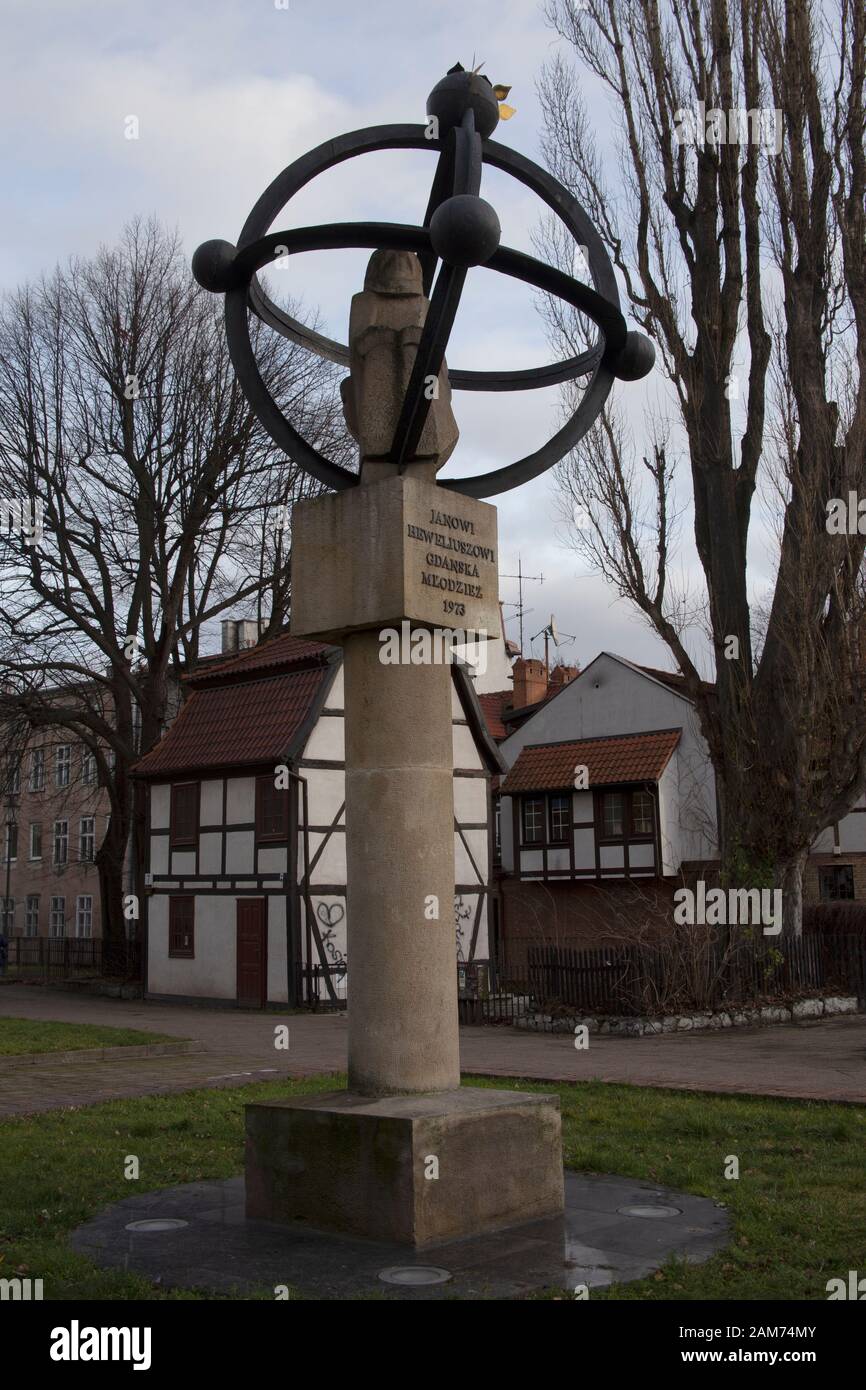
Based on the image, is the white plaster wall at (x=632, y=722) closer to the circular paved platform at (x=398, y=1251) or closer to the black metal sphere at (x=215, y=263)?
the circular paved platform at (x=398, y=1251)

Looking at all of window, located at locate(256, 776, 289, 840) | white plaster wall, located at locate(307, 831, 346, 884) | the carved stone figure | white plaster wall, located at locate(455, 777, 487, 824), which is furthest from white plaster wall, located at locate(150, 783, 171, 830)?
the carved stone figure

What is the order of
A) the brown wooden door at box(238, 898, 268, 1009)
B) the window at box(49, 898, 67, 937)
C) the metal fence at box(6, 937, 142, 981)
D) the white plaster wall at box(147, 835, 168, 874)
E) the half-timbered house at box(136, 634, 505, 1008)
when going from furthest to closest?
the window at box(49, 898, 67, 937)
the metal fence at box(6, 937, 142, 981)
the white plaster wall at box(147, 835, 168, 874)
the brown wooden door at box(238, 898, 268, 1009)
the half-timbered house at box(136, 634, 505, 1008)

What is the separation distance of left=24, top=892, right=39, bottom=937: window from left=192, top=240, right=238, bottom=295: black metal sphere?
49967 millimetres

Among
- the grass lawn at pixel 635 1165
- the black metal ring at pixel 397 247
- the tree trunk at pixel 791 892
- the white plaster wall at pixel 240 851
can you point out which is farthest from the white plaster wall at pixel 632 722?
the black metal ring at pixel 397 247

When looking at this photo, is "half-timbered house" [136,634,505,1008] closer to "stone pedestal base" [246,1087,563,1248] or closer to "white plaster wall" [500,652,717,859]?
"white plaster wall" [500,652,717,859]

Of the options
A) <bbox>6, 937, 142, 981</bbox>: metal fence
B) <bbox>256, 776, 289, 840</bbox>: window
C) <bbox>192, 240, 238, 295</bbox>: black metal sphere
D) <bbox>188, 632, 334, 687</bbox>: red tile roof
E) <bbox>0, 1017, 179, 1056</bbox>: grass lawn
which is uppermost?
<bbox>188, 632, 334, 687</bbox>: red tile roof

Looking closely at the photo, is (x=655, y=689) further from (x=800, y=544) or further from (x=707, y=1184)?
(x=707, y=1184)

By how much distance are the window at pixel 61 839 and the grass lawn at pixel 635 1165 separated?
42890mm

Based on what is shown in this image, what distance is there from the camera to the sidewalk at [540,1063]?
11750mm

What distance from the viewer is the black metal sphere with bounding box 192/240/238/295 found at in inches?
279

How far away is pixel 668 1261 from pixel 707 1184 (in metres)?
1.75

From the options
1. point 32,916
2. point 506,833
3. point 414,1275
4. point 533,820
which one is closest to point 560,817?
point 533,820

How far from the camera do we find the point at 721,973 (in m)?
18.6

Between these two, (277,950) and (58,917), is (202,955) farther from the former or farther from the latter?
(58,917)
